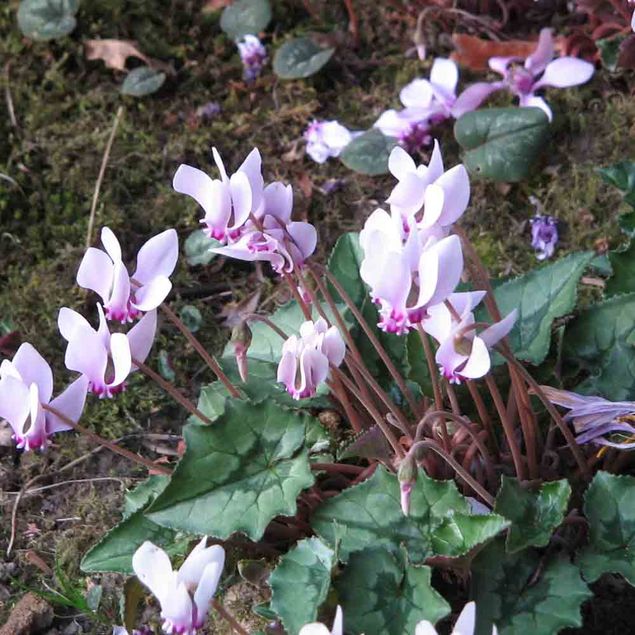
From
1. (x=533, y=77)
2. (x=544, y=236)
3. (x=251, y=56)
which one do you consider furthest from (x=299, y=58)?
(x=544, y=236)

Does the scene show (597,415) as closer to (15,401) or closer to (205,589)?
(205,589)

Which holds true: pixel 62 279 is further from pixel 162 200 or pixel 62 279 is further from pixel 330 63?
pixel 330 63

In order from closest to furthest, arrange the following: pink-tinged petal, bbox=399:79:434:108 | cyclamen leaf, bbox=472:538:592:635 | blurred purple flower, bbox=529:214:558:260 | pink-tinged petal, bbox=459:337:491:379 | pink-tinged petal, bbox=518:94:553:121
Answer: pink-tinged petal, bbox=459:337:491:379 → cyclamen leaf, bbox=472:538:592:635 → blurred purple flower, bbox=529:214:558:260 → pink-tinged petal, bbox=518:94:553:121 → pink-tinged petal, bbox=399:79:434:108

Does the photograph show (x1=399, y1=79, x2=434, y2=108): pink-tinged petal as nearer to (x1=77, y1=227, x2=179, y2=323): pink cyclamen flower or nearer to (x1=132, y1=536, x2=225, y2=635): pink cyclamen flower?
(x1=77, y1=227, x2=179, y2=323): pink cyclamen flower

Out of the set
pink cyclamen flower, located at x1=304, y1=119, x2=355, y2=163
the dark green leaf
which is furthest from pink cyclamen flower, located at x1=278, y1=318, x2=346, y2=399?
pink cyclamen flower, located at x1=304, y1=119, x2=355, y2=163

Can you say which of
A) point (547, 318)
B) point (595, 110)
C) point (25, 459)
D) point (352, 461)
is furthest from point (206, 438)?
point (595, 110)

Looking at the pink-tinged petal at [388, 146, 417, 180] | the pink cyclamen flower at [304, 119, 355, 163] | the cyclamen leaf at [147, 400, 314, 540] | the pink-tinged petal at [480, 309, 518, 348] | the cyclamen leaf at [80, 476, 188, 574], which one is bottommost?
the pink cyclamen flower at [304, 119, 355, 163]

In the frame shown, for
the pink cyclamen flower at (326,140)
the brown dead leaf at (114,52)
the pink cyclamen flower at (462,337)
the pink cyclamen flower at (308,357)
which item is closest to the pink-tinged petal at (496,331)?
the pink cyclamen flower at (462,337)
